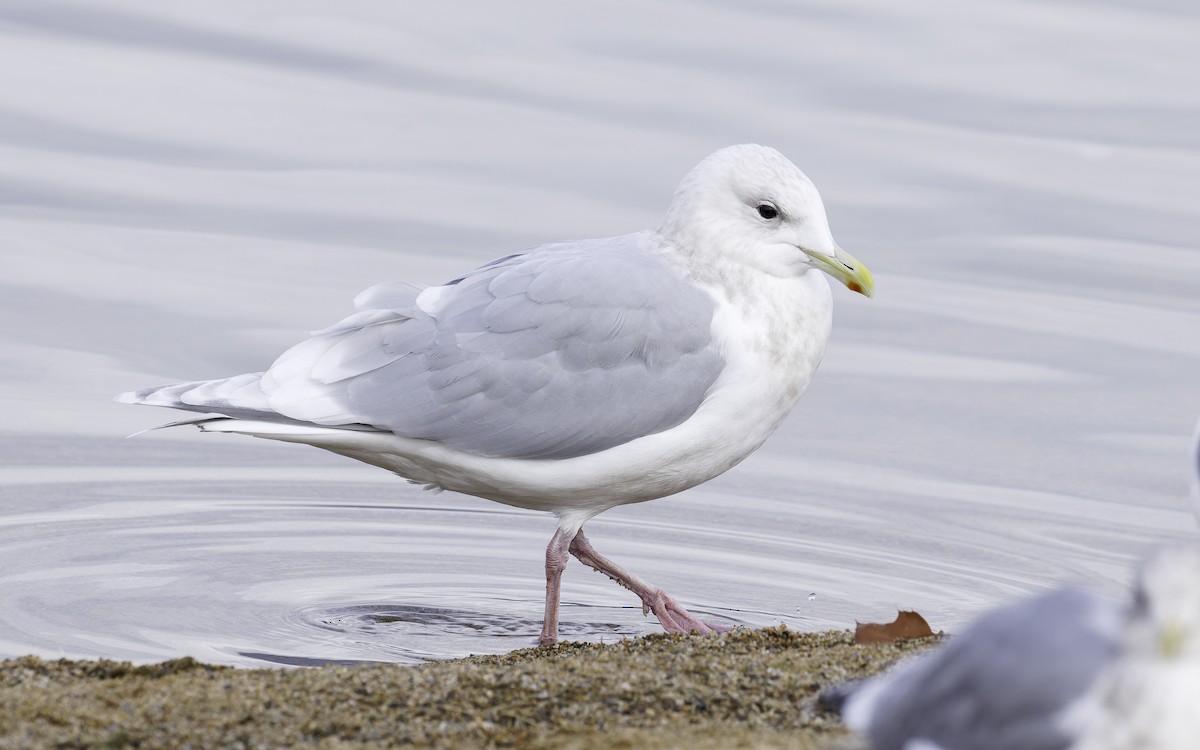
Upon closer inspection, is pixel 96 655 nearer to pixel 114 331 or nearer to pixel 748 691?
pixel 748 691

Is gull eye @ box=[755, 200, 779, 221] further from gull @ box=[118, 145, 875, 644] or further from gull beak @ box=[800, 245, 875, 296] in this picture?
gull beak @ box=[800, 245, 875, 296]

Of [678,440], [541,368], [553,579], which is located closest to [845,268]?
[678,440]

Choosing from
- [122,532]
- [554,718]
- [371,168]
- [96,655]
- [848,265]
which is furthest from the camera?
[371,168]

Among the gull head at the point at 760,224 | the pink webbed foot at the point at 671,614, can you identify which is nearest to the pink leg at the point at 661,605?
the pink webbed foot at the point at 671,614

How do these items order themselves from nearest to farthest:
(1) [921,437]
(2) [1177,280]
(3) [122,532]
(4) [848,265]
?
1. (4) [848,265]
2. (3) [122,532]
3. (1) [921,437]
4. (2) [1177,280]

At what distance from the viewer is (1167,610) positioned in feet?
11.4

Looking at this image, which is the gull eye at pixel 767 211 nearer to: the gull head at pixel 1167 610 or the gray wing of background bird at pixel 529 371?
the gray wing of background bird at pixel 529 371

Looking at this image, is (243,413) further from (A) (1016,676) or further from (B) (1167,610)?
(B) (1167,610)

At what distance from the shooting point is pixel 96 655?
6.62 metres

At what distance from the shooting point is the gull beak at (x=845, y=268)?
704 cm

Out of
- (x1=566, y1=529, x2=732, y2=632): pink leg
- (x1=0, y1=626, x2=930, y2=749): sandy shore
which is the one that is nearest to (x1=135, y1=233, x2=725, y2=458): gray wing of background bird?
(x1=566, y1=529, x2=732, y2=632): pink leg

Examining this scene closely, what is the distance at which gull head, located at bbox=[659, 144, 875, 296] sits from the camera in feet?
23.1

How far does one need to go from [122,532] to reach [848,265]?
3245 mm

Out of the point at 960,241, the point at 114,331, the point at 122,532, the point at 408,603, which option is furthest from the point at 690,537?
the point at 960,241
